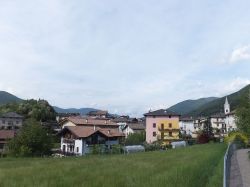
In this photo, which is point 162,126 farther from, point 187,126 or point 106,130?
point 187,126

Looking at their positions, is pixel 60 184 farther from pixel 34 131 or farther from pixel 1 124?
pixel 1 124

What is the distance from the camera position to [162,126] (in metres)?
96.6

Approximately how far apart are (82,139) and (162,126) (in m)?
37.4

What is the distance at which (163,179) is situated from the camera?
55.5 feet

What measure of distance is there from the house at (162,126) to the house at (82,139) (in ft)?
89.5

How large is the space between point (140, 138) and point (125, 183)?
3108 inches

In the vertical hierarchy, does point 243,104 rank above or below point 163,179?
above

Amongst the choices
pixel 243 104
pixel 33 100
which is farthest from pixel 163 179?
pixel 33 100

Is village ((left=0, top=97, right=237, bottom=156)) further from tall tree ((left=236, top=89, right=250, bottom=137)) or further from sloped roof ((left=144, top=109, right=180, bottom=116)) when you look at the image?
tall tree ((left=236, top=89, right=250, bottom=137))

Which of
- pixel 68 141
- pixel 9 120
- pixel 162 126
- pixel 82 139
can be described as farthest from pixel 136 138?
pixel 9 120

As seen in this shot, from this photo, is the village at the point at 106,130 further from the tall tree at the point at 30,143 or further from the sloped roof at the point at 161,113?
the tall tree at the point at 30,143

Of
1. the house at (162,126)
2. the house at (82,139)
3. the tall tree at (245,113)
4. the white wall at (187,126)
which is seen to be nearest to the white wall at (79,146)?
the house at (82,139)

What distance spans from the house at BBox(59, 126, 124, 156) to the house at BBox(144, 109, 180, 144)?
27276 mm

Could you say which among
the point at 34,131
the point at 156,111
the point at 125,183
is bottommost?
the point at 125,183
